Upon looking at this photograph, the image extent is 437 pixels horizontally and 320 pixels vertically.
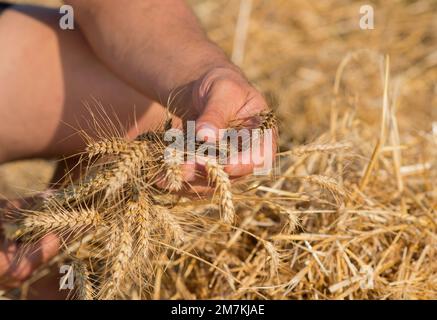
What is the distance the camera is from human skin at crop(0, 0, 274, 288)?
0.91m

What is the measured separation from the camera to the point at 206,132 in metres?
0.78

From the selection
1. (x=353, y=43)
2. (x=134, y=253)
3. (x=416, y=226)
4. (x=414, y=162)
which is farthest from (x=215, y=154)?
(x=353, y=43)

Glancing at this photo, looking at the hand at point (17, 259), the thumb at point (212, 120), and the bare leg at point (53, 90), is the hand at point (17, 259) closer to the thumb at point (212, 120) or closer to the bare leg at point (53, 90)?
the bare leg at point (53, 90)

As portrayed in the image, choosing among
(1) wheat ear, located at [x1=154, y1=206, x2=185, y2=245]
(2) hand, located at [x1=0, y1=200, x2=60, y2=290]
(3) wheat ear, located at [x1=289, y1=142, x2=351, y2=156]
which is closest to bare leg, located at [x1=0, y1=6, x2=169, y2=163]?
(2) hand, located at [x1=0, y1=200, x2=60, y2=290]

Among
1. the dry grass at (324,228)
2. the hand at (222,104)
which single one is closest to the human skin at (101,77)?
the hand at (222,104)

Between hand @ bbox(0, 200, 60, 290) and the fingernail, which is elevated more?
the fingernail

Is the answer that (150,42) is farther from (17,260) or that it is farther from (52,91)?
(17,260)

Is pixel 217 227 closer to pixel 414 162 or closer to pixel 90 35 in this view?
pixel 90 35

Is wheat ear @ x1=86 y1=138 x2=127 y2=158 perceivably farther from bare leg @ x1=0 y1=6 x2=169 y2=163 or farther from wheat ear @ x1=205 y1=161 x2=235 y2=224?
bare leg @ x1=0 y1=6 x2=169 y2=163

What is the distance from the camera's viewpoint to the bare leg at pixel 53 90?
1250mm

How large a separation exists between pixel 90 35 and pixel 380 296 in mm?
669

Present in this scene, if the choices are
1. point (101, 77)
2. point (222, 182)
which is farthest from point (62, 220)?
point (101, 77)

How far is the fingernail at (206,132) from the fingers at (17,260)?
0.44 meters

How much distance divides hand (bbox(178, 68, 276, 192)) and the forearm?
0.21 feet
